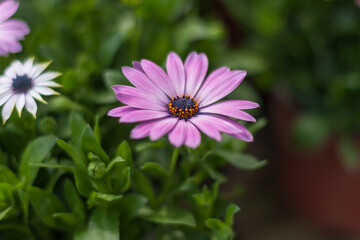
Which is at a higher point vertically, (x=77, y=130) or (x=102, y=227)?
(x=77, y=130)

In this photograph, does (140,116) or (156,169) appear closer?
(140,116)

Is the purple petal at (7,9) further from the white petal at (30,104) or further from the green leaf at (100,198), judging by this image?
the green leaf at (100,198)

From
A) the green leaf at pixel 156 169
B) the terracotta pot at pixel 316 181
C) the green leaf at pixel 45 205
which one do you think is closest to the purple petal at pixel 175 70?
the green leaf at pixel 156 169

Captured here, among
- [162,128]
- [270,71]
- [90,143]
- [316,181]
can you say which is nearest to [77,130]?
[90,143]

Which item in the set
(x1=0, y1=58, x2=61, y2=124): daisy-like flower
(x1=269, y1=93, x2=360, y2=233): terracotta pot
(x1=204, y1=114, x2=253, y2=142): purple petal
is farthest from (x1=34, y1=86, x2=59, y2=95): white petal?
(x1=269, y1=93, x2=360, y2=233): terracotta pot

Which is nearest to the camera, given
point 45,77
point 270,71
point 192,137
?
point 192,137

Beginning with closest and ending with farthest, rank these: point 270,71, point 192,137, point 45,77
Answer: point 192,137
point 45,77
point 270,71

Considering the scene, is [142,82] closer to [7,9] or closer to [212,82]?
[212,82]
